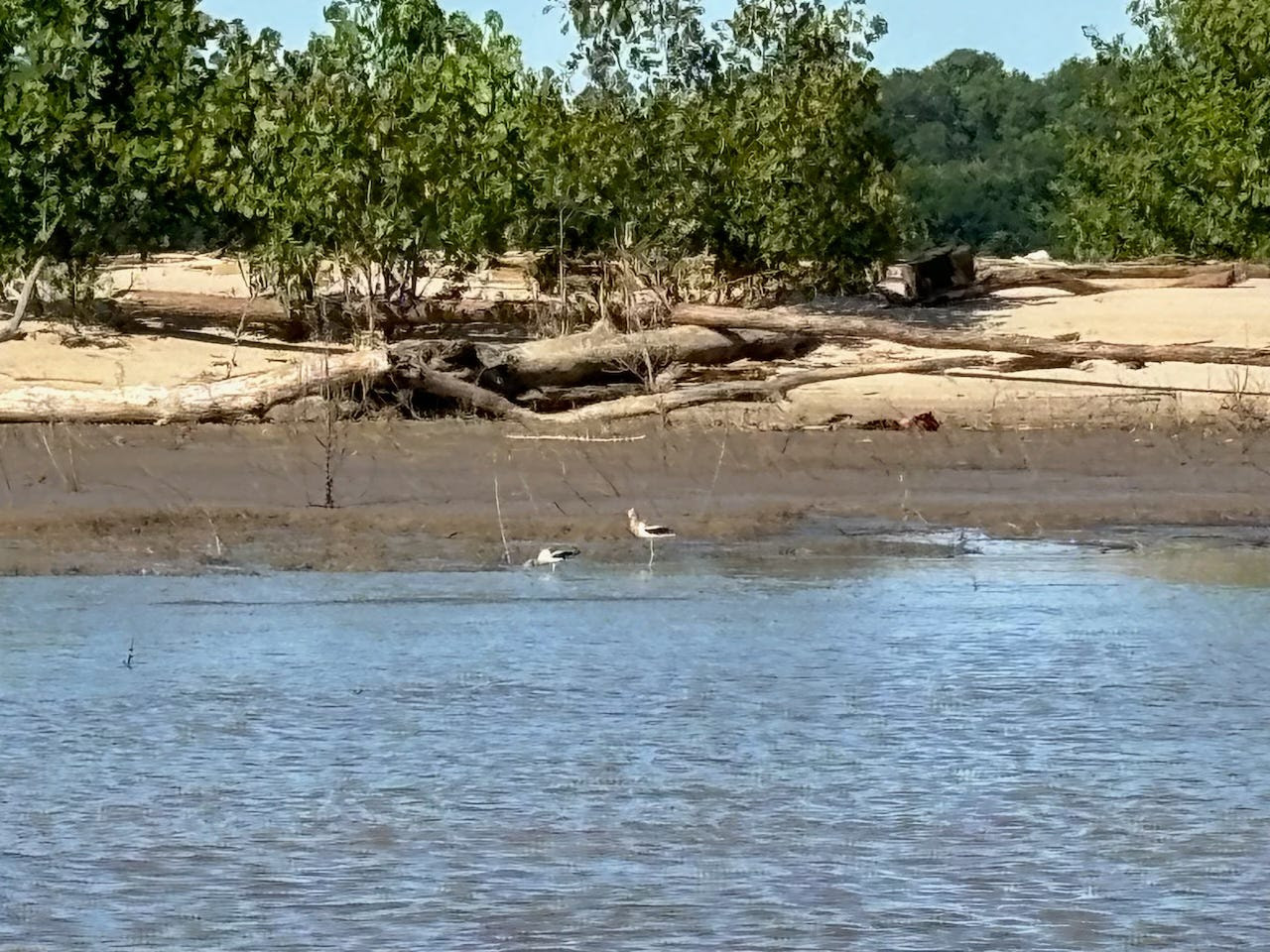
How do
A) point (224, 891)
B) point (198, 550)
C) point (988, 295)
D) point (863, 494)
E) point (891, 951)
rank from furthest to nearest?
1. point (988, 295)
2. point (863, 494)
3. point (198, 550)
4. point (224, 891)
5. point (891, 951)

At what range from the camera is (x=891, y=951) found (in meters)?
4.39

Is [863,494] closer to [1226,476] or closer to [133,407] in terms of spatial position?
[1226,476]

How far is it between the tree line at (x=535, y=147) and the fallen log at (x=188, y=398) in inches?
199

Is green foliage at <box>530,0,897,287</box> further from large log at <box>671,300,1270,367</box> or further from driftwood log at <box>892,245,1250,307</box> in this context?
large log at <box>671,300,1270,367</box>

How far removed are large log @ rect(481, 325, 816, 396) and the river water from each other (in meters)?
5.81

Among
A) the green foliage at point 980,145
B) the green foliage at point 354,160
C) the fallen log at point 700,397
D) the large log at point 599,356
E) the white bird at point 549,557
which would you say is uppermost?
the green foliage at point 980,145

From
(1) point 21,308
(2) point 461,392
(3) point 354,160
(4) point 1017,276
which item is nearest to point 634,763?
(2) point 461,392

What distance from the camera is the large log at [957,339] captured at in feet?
52.2

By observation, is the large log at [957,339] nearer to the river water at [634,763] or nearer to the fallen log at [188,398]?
the fallen log at [188,398]

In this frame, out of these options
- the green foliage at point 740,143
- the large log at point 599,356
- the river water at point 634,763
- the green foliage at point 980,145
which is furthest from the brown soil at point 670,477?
the green foliage at point 980,145

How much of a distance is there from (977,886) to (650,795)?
47.5 inches

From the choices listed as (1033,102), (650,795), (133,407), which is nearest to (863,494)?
(133,407)

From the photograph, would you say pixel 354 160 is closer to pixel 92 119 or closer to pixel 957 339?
pixel 92 119

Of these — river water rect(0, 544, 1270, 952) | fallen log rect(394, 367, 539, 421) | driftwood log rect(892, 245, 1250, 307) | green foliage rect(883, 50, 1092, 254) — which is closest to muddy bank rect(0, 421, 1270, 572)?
fallen log rect(394, 367, 539, 421)
